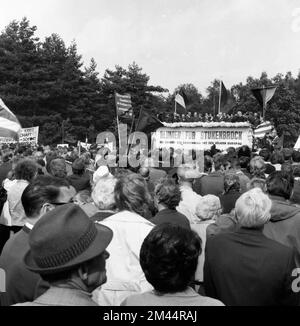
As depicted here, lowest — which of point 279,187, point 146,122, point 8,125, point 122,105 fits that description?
point 279,187

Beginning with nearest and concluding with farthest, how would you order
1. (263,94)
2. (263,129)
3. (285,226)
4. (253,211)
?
(253,211)
(285,226)
(263,129)
(263,94)

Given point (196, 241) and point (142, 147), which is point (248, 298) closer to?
point (196, 241)

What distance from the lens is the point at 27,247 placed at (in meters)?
3.46

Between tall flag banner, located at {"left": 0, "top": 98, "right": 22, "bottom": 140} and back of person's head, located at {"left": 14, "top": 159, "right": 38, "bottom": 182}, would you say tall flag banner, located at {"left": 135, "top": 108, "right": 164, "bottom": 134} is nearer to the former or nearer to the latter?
tall flag banner, located at {"left": 0, "top": 98, "right": 22, "bottom": 140}

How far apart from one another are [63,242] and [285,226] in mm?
2633

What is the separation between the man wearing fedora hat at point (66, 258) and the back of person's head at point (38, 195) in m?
1.28

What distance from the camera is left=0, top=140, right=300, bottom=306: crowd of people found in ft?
7.98

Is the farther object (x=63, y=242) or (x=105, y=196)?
(x=105, y=196)

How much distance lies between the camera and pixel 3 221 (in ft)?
19.3

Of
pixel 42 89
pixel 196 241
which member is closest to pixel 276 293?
pixel 196 241

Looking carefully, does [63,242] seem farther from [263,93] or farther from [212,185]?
[263,93]

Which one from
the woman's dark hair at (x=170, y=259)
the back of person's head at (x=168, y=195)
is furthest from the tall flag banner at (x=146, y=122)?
the woman's dark hair at (x=170, y=259)

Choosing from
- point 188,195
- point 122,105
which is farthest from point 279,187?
point 122,105

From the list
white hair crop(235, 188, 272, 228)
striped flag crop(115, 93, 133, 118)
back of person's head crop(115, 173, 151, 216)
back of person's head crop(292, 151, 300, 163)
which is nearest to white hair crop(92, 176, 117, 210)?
back of person's head crop(115, 173, 151, 216)
